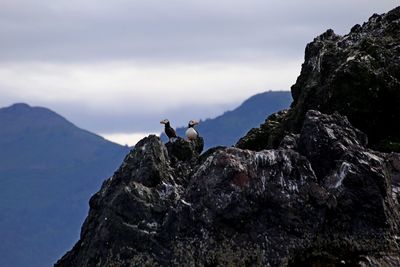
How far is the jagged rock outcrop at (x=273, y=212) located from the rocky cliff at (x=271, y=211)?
0.13ft

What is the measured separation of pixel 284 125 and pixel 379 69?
227 inches

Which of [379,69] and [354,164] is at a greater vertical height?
[379,69]

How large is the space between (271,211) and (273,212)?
0.09 m

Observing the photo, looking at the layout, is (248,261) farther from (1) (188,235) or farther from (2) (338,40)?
(2) (338,40)

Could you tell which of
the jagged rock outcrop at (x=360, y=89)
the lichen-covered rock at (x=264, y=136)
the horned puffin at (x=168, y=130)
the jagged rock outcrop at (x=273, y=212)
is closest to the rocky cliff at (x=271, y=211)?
the jagged rock outcrop at (x=273, y=212)

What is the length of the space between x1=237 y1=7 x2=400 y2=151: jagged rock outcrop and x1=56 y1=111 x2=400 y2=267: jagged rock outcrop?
5.08 metres

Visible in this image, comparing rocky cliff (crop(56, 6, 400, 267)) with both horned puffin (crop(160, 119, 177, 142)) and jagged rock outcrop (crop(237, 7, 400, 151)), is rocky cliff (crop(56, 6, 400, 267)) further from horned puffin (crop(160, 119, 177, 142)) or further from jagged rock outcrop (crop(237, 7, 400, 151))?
horned puffin (crop(160, 119, 177, 142))

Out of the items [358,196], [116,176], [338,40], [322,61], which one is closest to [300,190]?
[358,196]

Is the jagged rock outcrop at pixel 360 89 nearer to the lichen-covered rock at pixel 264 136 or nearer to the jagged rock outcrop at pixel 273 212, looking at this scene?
the lichen-covered rock at pixel 264 136

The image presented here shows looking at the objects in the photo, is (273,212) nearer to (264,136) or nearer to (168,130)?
(264,136)

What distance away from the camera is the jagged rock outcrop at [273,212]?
95.7 feet

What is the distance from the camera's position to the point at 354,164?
30625mm

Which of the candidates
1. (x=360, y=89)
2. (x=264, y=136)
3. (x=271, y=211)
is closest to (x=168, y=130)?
(x=264, y=136)

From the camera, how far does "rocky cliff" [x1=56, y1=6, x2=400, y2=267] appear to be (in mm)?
29156
